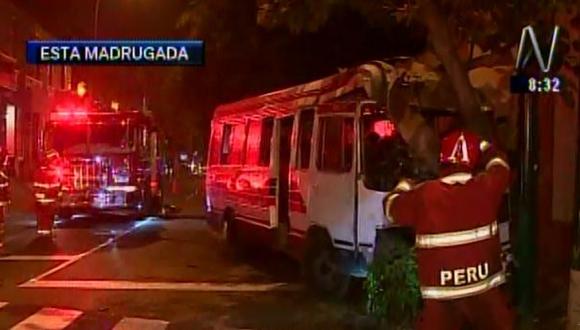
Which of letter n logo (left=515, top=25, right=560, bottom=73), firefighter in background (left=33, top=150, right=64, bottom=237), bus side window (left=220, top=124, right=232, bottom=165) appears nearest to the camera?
letter n logo (left=515, top=25, right=560, bottom=73)

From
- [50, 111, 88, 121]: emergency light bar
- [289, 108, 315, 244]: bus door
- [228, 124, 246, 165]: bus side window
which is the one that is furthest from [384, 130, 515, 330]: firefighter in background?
[50, 111, 88, 121]: emergency light bar

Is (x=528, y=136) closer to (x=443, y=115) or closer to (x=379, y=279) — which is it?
(x=379, y=279)

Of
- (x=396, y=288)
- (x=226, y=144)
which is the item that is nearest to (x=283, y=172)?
(x=226, y=144)

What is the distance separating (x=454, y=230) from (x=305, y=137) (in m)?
7.64

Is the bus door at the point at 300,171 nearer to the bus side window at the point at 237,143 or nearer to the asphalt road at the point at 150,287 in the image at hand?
the asphalt road at the point at 150,287

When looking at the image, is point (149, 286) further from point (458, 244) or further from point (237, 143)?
point (458, 244)

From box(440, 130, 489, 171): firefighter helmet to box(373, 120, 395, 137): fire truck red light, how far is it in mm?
1372

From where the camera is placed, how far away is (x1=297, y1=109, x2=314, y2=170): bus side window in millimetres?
14477

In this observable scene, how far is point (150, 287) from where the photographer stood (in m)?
14.7

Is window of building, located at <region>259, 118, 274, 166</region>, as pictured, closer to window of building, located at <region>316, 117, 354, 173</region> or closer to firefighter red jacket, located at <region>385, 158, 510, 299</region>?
window of building, located at <region>316, 117, 354, 173</region>

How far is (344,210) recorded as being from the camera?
13094 mm

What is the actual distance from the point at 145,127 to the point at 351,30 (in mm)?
10103

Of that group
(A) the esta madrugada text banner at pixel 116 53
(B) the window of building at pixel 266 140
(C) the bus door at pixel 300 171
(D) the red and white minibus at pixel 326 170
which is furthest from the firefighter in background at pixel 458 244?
(A) the esta madrugada text banner at pixel 116 53

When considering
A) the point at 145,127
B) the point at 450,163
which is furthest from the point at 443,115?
the point at 145,127
